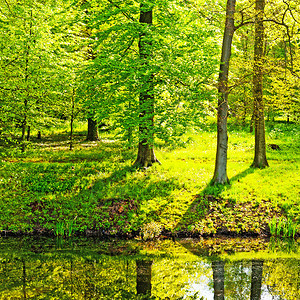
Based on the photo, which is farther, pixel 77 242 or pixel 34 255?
pixel 77 242

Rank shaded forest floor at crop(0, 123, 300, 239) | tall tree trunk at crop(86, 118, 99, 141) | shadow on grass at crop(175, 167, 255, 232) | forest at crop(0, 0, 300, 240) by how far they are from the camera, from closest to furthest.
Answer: shaded forest floor at crop(0, 123, 300, 239) < shadow on grass at crop(175, 167, 255, 232) < forest at crop(0, 0, 300, 240) < tall tree trunk at crop(86, 118, 99, 141)

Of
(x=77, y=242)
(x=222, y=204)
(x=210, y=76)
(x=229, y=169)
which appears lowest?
(x=77, y=242)

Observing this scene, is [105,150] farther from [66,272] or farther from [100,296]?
[100,296]

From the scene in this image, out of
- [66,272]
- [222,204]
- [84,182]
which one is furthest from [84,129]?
[66,272]

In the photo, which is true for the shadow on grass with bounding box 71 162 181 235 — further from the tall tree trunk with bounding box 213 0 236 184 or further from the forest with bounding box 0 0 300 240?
the tall tree trunk with bounding box 213 0 236 184

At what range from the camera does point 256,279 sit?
28.1ft

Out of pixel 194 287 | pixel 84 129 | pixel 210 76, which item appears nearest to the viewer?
pixel 194 287

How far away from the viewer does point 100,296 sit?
25.2 ft

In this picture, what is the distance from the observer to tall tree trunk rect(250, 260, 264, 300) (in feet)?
25.7

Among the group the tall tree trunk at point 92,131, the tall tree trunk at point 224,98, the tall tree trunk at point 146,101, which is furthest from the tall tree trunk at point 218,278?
the tall tree trunk at point 92,131

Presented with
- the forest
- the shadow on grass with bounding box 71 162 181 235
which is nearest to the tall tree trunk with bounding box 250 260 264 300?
the forest

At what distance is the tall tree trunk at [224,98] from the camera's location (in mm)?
13594

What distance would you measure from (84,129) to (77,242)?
815 inches

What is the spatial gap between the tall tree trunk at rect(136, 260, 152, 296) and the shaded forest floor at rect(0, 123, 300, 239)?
2281 mm
